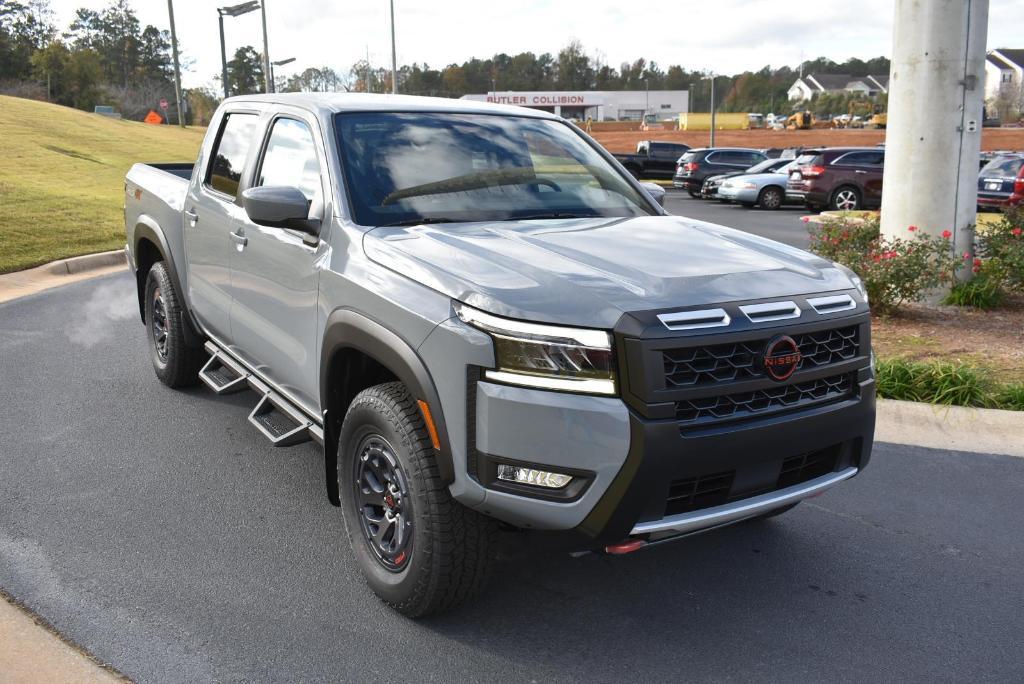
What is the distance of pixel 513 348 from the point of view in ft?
9.84

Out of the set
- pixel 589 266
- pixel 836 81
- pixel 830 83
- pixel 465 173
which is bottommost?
pixel 589 266

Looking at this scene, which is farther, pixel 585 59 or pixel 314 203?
pixel 585 59

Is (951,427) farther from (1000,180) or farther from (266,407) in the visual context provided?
(1000,180)

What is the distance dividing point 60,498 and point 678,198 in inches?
1080

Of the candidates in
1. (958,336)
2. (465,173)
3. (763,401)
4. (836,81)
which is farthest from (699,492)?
(836,81)

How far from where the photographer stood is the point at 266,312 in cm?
455

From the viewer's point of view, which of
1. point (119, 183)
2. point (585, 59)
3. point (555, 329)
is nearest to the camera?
point (555, 329)

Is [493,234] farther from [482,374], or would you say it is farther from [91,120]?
[91,120]

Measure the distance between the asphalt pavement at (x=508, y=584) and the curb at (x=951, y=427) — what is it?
0.52 ft

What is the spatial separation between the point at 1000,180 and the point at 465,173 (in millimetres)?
18152

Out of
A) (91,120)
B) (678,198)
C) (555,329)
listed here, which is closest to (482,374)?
(555,329)

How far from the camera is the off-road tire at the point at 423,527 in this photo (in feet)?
10.6

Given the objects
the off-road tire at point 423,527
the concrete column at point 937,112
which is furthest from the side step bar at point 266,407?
the concrete column at point 937,112

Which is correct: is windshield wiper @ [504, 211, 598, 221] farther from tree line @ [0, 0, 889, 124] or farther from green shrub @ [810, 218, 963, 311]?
tree line @ [0, 0, 889, 124]
